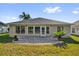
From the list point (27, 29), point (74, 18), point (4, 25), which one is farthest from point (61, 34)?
point (4, 25)

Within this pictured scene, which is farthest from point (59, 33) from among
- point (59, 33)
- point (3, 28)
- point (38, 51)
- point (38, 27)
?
point (38, 51)

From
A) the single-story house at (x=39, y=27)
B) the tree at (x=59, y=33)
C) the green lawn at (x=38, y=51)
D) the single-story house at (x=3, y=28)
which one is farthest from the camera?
the single-story house at (x=3, y=28)

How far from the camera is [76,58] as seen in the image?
15977 millimetres

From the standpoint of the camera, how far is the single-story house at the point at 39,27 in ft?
85.3

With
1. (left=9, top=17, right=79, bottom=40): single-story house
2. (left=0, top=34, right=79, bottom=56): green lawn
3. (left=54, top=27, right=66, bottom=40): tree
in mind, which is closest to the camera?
(left=0, top=34, right=79, bottom=56): green lawn

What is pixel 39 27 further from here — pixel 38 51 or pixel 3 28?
pixel 38 51

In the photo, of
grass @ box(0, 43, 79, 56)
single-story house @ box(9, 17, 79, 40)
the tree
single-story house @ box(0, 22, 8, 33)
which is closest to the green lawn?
grass @ box(0, 43, 79, 56)

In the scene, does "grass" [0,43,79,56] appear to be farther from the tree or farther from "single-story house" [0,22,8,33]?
"single-story house" [0,22,8,33]

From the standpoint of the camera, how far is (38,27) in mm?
26703

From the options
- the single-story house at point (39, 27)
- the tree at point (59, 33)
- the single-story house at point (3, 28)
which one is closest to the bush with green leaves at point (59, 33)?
the tree at point (59, 33)

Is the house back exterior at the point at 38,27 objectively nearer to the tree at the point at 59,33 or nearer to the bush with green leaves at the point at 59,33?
the tree at the point at 59,33

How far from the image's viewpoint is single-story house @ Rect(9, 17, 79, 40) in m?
26.0

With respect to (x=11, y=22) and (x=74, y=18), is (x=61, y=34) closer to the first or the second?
(x=74, y=18)

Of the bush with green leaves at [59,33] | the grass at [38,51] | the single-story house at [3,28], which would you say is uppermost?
the single-story house at [3,28]
